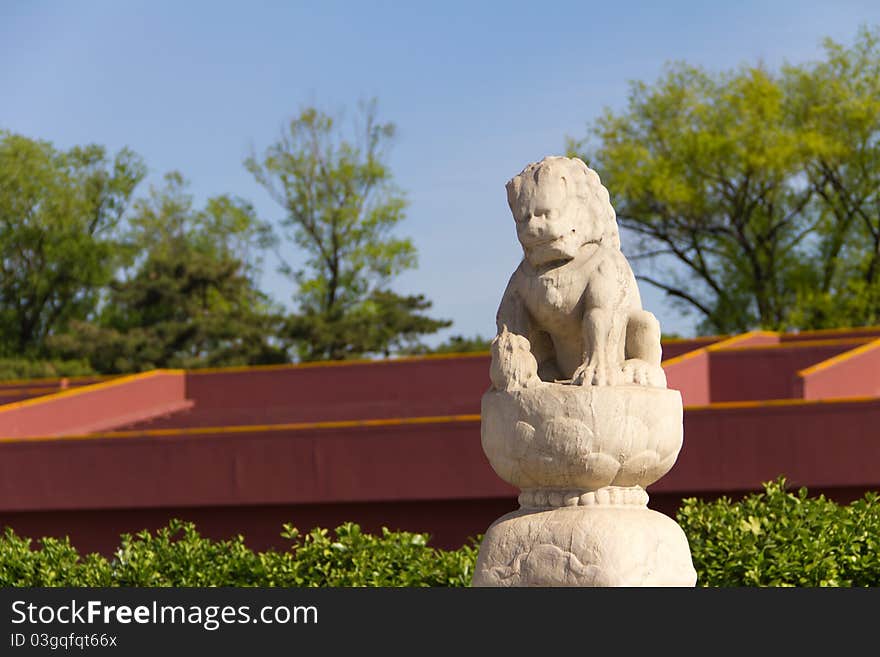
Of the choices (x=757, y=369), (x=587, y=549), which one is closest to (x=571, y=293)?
(x=587, y=549)

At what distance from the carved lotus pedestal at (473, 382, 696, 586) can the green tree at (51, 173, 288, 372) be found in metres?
23.7

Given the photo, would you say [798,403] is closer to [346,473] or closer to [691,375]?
[346,473]

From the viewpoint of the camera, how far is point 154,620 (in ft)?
17.5

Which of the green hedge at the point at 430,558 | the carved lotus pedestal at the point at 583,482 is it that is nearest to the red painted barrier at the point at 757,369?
the green hedge at the point at 430,558

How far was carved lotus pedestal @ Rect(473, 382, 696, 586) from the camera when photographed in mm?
5148

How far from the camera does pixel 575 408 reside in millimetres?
5160

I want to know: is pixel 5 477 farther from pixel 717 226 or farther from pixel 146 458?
pixel 717 226

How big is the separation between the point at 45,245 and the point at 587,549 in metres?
33.4

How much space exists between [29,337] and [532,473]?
32.7 m

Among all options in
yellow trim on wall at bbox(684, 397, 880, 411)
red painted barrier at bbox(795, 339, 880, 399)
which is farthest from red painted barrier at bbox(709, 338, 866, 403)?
yellow trim on wall at bbox(684, 397, 880, 411)

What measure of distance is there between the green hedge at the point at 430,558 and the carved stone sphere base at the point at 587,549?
6.74ft

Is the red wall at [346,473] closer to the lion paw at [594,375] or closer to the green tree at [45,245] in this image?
the lion paw at [594,375]

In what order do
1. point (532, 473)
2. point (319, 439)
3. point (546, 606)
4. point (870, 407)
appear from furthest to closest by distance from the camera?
point (319, 439)
point (870, 407)
point (532, 473)
point (546, 606)

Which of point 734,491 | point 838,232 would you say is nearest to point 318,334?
point 838,232
